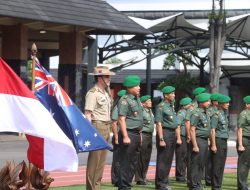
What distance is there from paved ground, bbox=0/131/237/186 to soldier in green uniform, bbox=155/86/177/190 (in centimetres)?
181

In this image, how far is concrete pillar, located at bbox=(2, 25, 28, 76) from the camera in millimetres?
26547

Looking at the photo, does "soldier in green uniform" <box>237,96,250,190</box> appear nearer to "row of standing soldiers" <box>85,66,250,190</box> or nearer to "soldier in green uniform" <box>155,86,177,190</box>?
"row of standing soldiers" <box>85,66,250,190</box>

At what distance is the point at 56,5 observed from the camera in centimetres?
2614

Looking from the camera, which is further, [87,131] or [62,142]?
[87,131]

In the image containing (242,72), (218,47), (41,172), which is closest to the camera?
(41,172)

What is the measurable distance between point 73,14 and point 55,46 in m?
7.07

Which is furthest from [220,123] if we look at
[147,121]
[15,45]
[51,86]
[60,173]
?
[15,45]

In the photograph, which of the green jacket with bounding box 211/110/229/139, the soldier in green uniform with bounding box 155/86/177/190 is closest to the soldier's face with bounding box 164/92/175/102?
the soldier in green uniform with bounding box 155/86/177/190

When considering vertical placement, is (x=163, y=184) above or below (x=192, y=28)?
below

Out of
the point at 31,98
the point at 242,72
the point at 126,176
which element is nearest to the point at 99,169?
the point at 126,176

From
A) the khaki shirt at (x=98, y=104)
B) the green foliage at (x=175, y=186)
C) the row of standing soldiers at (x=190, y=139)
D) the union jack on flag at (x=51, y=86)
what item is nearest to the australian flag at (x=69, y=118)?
the union jack on flag at (x=51, y=86)

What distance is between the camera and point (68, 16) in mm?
26000

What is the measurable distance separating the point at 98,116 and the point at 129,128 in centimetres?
124

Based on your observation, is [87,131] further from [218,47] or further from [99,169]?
[218,47]
